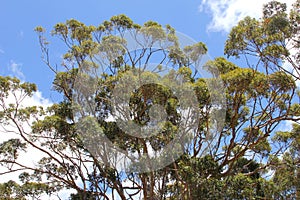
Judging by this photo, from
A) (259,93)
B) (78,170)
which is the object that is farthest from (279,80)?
(78,170)

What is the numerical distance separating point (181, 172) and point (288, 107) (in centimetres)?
303

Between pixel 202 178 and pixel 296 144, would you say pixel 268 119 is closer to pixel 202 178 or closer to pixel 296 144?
pixel 296 144

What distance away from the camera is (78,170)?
1062cm

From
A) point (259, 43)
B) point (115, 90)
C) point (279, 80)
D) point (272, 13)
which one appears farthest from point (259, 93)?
point (115, 90)

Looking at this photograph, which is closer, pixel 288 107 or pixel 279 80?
pixel 279 80

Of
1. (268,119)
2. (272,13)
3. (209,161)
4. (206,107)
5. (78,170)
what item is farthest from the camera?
(78,170)

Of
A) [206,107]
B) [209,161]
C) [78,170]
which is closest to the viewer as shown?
[209,161]

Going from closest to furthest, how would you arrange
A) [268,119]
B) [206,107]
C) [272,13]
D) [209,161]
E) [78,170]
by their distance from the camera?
[272,13]
[209,161]
[206,107]
[268,119]
[78,170]

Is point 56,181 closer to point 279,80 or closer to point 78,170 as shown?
point 78,170

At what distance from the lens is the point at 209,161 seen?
27.8 ft

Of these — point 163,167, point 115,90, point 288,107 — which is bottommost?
point 163,167

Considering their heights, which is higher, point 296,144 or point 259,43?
point 259,43

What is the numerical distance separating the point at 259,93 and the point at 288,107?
875 millimetres

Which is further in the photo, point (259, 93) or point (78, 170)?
point (78, 170)
